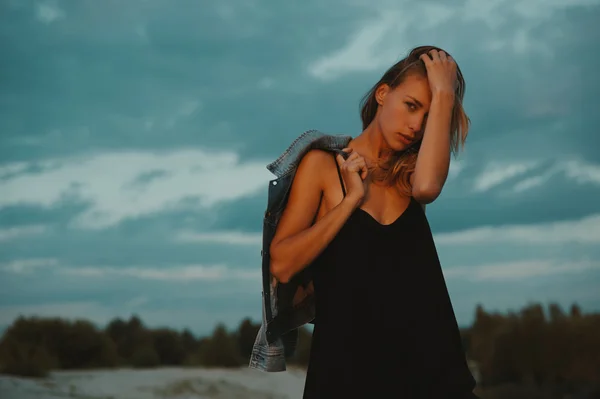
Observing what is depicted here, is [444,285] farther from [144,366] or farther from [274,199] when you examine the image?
[144,366]

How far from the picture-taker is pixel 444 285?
298cm

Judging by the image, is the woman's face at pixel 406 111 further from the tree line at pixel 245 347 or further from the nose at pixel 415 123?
the tree line at pixel 245 347

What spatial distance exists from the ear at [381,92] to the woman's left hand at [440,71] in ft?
0.58

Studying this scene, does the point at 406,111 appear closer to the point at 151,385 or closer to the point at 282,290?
the point at 282,290

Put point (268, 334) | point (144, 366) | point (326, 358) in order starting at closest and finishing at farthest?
point (326, 358) < point (268, 334) < point (144, 366)

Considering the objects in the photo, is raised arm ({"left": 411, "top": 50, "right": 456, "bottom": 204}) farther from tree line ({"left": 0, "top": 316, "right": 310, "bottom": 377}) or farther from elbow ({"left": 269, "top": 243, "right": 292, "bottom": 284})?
tree line ({"left": 0, "top": 316, "right": 310, "bottom": 377})

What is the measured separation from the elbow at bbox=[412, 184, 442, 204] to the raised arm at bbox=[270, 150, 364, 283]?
242 mm

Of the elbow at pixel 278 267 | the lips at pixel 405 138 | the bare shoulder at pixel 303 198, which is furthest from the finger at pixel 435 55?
the elbow at pixel 278 267

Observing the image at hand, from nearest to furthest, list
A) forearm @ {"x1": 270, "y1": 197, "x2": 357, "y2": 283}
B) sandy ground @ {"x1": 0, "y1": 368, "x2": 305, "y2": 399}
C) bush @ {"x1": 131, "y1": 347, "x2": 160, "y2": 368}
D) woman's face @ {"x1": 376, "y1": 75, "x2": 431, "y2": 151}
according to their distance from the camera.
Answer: forearm @ {"x1": 270, "y1": 197, "x2": 357, "y2": 283} < woman's face @ {"x1": 376, "y1": 75, "x2": 431, "y2": 151} < sandy ground @ {"x1": 0, "y1": 368, "x2": 305, "y2": 399} < bush @ {"x1": 131, "y1": 347, "x2": 160, "y2": 368}

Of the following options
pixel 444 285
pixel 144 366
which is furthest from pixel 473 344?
pixel 444 285

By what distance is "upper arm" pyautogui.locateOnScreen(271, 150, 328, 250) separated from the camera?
2.93 metres

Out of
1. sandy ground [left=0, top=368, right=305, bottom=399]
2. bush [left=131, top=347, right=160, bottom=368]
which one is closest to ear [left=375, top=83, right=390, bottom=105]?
sandy ground [left=0, top=368, right=305, bottom=399]

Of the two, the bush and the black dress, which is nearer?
the black dress

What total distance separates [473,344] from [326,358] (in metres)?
7.95
